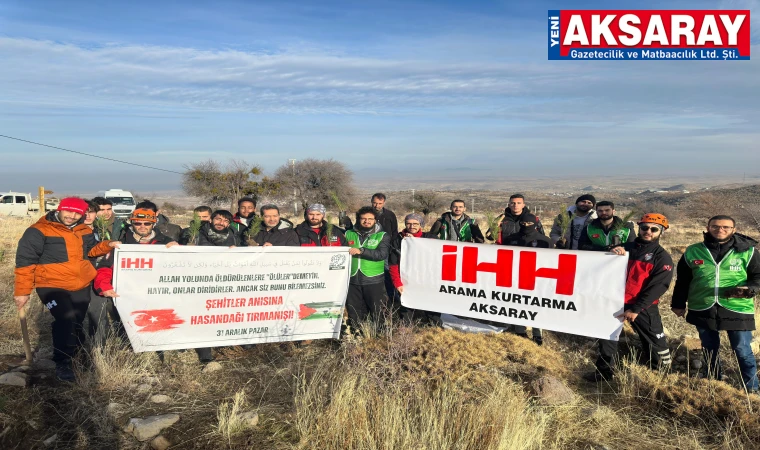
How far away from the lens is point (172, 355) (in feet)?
20.1

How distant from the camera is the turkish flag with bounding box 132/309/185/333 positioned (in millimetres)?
5621

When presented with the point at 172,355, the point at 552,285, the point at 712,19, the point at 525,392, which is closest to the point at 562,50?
the point at 712,19

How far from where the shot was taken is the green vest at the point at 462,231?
292 inches

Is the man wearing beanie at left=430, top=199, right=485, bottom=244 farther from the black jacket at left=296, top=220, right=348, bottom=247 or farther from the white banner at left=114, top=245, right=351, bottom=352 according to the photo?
the white banner at left=114, top=245, right=351, bottom=352

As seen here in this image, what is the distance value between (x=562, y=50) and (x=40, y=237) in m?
13.2

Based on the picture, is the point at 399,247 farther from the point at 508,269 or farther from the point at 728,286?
the point at 728,286

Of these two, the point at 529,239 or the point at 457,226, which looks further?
the point at 457,226

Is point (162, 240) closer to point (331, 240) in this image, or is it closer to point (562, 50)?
point (331, 240)

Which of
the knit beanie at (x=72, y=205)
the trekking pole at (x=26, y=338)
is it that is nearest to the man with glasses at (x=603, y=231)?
the knit beanie at (x=72, y=205)

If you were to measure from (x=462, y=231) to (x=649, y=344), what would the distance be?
2.86 metres

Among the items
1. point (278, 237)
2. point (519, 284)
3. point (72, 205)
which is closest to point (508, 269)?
point (519, 284)

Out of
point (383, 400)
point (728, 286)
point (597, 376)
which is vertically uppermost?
point (728, 286)

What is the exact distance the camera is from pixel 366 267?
6414 millimetres

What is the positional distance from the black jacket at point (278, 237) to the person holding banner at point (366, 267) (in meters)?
0.71
